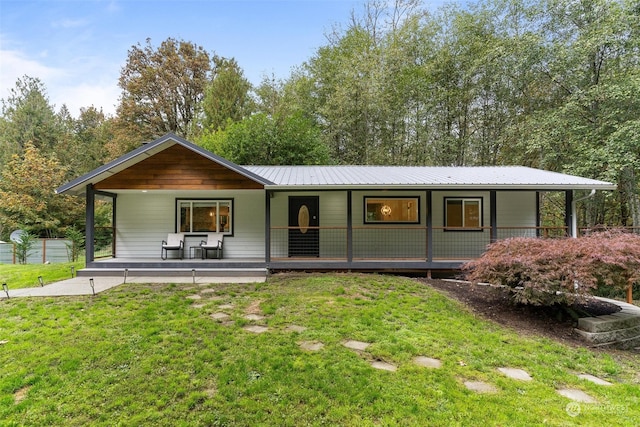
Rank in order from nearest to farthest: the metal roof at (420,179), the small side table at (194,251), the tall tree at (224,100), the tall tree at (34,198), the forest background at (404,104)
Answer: the metal roof at (420,179) → the small side table at (194,251) → the forest background at (404,104) → the tall tree at (34,198) → the tall tree at (224,100)

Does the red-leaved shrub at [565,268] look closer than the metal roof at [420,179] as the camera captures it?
Yes

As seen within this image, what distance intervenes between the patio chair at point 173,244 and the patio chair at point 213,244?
2.03 ft

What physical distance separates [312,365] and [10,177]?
2058cm

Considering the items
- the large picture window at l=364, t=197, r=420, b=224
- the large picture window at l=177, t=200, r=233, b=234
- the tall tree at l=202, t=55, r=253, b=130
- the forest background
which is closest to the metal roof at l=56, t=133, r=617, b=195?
the large picture window at l=364, t=197, r=420, b=224

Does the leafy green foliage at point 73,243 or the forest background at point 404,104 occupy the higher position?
the forest background at point 404,104

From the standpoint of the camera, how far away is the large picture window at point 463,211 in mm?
9688

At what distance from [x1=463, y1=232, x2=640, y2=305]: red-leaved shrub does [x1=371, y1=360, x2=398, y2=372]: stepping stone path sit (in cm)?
308

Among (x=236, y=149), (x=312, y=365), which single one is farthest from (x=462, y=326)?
(x=236, y=149)

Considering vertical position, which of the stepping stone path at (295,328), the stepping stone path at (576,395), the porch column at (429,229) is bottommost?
the stepping stone path at (576,395)

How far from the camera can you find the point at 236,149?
49.9ft

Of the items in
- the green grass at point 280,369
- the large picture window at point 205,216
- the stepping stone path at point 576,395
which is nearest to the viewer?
the green grass at point 280,369

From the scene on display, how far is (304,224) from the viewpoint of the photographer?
9836 millimetres

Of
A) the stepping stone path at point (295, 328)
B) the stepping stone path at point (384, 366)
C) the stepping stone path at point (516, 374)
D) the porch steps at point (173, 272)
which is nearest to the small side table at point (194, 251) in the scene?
the porch steps at point (173, 272)

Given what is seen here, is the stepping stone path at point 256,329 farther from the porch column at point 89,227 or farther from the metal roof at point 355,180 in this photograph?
the porch column at point 89,227
